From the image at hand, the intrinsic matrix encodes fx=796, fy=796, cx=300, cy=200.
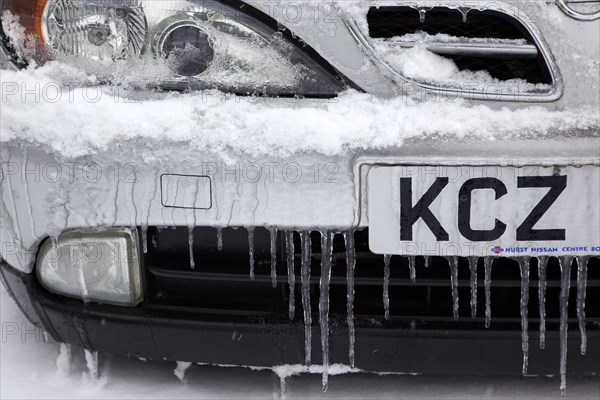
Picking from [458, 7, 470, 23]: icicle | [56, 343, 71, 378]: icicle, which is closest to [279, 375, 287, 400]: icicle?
[56, 343, 71, 378]: icicle

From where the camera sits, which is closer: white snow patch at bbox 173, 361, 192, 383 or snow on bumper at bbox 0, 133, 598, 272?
snow on bumper at bbox 0, 133, 598, 272

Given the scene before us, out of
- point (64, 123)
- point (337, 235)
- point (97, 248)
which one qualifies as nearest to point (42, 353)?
point (97, 248)

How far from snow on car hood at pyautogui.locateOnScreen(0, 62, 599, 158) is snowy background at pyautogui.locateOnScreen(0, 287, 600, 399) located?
2.15 feet

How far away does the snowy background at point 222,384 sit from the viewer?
6.32ft

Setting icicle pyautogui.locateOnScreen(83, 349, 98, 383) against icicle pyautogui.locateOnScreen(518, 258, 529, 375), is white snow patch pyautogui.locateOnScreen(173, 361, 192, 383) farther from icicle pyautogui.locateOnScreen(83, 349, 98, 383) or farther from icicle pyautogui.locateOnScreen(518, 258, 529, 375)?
icicle pyautogui.locateOnScreen(518, 258, 529, 375)

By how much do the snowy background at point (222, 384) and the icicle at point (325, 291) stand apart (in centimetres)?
23

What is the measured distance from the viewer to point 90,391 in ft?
6.39

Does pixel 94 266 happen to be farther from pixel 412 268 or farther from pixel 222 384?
pixel 412 268

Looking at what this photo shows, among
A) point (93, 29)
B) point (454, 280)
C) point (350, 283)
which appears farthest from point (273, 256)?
point (93, 29)

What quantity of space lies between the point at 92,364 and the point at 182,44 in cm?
86

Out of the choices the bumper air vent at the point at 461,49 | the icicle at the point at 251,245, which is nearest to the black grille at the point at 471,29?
the bumper air vent at the point at 461,49

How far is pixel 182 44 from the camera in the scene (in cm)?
162

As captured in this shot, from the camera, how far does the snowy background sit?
75.8 inches

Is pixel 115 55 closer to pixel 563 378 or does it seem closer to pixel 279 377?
pixel 279 377
